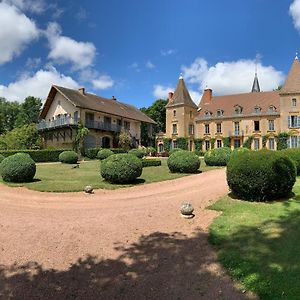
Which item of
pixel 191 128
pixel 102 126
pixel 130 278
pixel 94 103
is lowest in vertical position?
pixel 130 278

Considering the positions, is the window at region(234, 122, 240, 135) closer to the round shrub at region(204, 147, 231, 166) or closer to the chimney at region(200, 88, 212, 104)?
the chimney at region(200, 88, 212, 104)

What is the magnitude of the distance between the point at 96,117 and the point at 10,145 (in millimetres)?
9722

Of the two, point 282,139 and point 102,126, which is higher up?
point 102,126

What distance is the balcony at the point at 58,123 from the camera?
112ft

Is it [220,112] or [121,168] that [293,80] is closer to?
[220,112]

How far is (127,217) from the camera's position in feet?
26.8

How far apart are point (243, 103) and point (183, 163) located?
30.3 m

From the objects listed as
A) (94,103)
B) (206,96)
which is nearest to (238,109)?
(206,96)

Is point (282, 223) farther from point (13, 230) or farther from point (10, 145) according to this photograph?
point (10, 145)

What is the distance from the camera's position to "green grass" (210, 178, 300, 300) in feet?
14.4

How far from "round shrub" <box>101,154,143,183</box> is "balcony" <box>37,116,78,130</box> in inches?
846

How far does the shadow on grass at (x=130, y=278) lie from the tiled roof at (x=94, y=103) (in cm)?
3012

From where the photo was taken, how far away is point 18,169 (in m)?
14.2

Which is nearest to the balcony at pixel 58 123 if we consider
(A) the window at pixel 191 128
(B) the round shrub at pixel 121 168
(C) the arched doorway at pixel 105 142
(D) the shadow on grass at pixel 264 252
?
(C) the arched doorway at pixel 105 142
